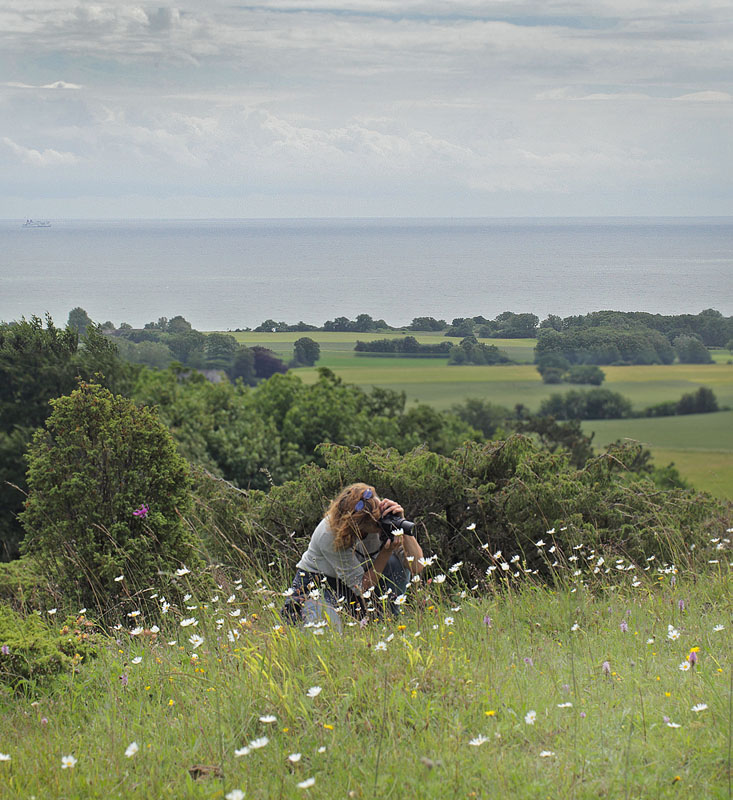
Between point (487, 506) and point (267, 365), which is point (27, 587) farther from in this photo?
point (267, 365)

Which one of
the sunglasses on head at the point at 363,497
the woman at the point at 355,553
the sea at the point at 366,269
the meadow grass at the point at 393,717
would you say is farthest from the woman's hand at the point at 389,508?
the sea at the point at 366,269

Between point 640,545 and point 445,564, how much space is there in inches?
70.1

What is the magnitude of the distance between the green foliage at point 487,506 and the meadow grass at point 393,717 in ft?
9.58

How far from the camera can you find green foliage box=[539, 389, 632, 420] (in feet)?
197

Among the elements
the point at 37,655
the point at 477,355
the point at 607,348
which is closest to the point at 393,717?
the point at 37,655

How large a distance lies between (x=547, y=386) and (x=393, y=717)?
61.5 metres

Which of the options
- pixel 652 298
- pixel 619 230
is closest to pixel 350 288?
pixel 652 298

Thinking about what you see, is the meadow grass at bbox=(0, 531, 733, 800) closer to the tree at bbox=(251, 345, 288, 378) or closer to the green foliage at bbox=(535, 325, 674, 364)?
the tree at bbox=(251, 345, 288, 378)

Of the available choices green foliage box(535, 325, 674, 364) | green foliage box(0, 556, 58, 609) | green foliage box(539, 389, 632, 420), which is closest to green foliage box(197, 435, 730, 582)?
green foliage box(0, 556, 58, 609)

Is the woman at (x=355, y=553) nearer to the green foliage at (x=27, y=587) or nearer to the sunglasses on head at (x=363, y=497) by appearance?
the sunglasses on head at (x=363, y=497)

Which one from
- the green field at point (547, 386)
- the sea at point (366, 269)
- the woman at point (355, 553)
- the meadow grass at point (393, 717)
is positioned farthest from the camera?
the sea at point (366, 269)

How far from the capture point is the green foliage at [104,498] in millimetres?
6805

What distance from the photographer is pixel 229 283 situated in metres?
122

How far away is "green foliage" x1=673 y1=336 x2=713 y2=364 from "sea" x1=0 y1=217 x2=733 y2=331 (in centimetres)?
1825
